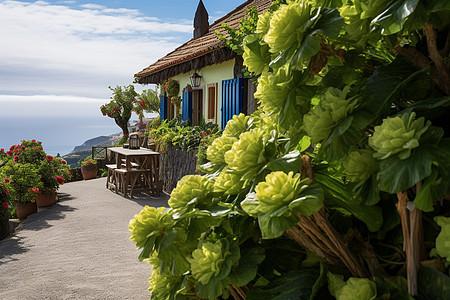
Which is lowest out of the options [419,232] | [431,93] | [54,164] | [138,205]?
[138,205]

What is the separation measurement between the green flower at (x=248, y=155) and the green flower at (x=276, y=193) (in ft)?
0.36

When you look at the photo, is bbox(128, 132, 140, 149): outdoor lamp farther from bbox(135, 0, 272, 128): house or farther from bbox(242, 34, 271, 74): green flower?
bbox(242, 34, 271, 74): green flower

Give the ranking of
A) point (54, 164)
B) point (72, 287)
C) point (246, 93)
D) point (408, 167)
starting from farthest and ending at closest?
point (54, 164) → point (246, 93) → point (72, 287) → point (408, 167)

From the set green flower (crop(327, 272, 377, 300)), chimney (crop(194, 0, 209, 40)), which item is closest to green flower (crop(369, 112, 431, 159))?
green flower (crop(327, 272, 377, 300))

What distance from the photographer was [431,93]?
2.84 feet

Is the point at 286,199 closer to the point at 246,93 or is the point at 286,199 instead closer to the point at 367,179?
the point at 367,179

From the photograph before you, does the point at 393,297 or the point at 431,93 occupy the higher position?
the point at 431,93

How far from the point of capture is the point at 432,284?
2.56 ft

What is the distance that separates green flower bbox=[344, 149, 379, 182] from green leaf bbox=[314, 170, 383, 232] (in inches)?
4.4

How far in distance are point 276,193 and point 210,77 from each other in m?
9.59

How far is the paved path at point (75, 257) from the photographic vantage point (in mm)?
4574

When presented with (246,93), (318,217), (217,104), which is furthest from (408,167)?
(217,104)

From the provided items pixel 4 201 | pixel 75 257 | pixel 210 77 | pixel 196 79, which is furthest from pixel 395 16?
pixel 196 79

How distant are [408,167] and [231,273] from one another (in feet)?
1.58
